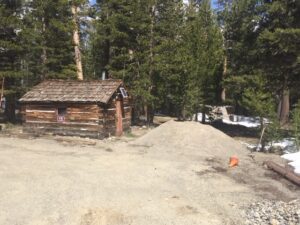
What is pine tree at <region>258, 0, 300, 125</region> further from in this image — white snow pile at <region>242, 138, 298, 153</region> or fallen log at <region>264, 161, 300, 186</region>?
fallen log at <region>264, 161, 300, 186</region>

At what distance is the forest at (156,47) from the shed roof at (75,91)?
4.12m

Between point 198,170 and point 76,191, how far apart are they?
5980 mm

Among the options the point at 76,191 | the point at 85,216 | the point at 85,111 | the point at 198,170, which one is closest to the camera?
the point at 85,216

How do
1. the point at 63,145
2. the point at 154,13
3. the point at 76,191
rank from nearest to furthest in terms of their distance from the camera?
the point at 76,191
the point at 63,145
the point at 154,13

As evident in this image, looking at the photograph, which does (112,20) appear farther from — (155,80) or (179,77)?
(179,77)

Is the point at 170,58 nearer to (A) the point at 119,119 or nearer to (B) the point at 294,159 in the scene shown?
(A) the point at 119,119

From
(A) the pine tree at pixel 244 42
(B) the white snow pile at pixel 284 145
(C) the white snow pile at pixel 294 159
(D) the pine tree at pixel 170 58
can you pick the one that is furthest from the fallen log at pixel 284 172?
(D) the pine tree at pixel 170 58

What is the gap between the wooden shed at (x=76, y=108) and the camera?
25.7m

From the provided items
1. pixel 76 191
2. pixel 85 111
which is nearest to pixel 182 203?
pixel 76 191

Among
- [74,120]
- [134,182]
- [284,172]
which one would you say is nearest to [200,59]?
[74,120]

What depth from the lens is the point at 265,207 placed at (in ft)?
39.6

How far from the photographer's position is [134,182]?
14.8m

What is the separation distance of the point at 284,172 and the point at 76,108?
13977 millimetres

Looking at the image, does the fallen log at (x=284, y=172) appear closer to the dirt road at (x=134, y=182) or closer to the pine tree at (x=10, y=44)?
the dirt road at (x=134, y=182)
